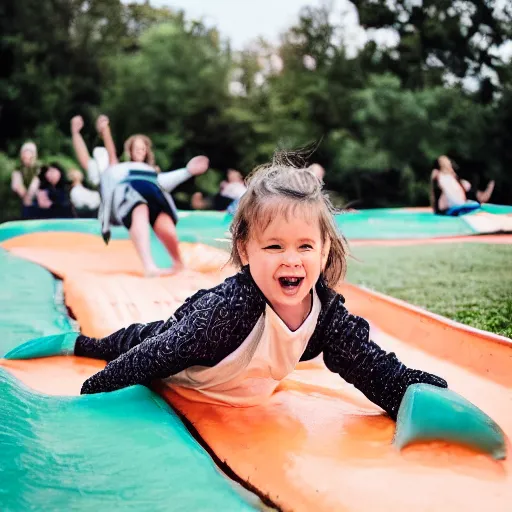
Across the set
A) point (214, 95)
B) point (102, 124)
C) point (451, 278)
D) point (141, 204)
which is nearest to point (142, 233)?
point (141, 204)

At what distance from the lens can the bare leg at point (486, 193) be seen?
2863 mm

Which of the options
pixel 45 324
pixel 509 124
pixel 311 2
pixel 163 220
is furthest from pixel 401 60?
pixel 45 324

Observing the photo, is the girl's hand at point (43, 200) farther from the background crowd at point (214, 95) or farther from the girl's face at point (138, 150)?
the girl's face at point (138, 150)

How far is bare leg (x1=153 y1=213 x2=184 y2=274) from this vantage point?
2.86 meters

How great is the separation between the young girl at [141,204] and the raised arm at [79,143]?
1.04 m

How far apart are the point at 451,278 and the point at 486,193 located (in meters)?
0.70

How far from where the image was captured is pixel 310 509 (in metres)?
0.89

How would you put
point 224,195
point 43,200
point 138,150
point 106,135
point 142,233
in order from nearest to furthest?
point 142,233 → point 138,150 → point 106,135 → point 43,200 → point 224,195

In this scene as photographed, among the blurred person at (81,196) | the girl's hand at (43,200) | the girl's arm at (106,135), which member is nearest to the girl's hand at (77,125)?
the girl's arm at (106,135)

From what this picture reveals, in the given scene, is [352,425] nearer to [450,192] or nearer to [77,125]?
[450,192]

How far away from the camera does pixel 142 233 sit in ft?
9.18

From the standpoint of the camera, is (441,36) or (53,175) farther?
(53,175)

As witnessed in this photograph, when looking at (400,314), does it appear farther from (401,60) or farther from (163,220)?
(401,60)

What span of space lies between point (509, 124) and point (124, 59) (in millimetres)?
2636
